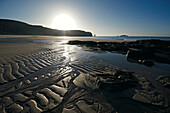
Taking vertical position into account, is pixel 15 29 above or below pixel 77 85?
above

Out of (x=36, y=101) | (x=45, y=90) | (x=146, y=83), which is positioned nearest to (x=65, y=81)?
(x=45, y=90)

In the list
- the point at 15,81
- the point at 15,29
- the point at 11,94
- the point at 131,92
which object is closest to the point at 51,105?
the point at 11,94

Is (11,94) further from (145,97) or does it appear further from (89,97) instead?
(145,97)

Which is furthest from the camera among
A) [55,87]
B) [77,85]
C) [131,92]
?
[77,85]

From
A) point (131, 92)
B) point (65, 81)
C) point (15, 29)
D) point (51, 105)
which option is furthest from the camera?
point (15, 29)

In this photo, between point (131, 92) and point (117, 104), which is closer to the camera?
point (117, 104)

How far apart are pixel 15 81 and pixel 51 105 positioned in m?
1.73

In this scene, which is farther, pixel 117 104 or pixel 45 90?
pixel 45 90

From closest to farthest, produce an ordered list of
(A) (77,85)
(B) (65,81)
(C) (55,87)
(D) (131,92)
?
(D) (131,92), (C) (55,87), (A) (77,85), (B) (65,81)

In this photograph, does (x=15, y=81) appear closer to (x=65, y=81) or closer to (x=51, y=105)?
(x=65, y=81)

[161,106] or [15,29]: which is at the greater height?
[15,29]

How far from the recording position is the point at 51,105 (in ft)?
5.29

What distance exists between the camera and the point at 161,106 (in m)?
1.64

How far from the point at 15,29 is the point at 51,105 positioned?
279 ft
